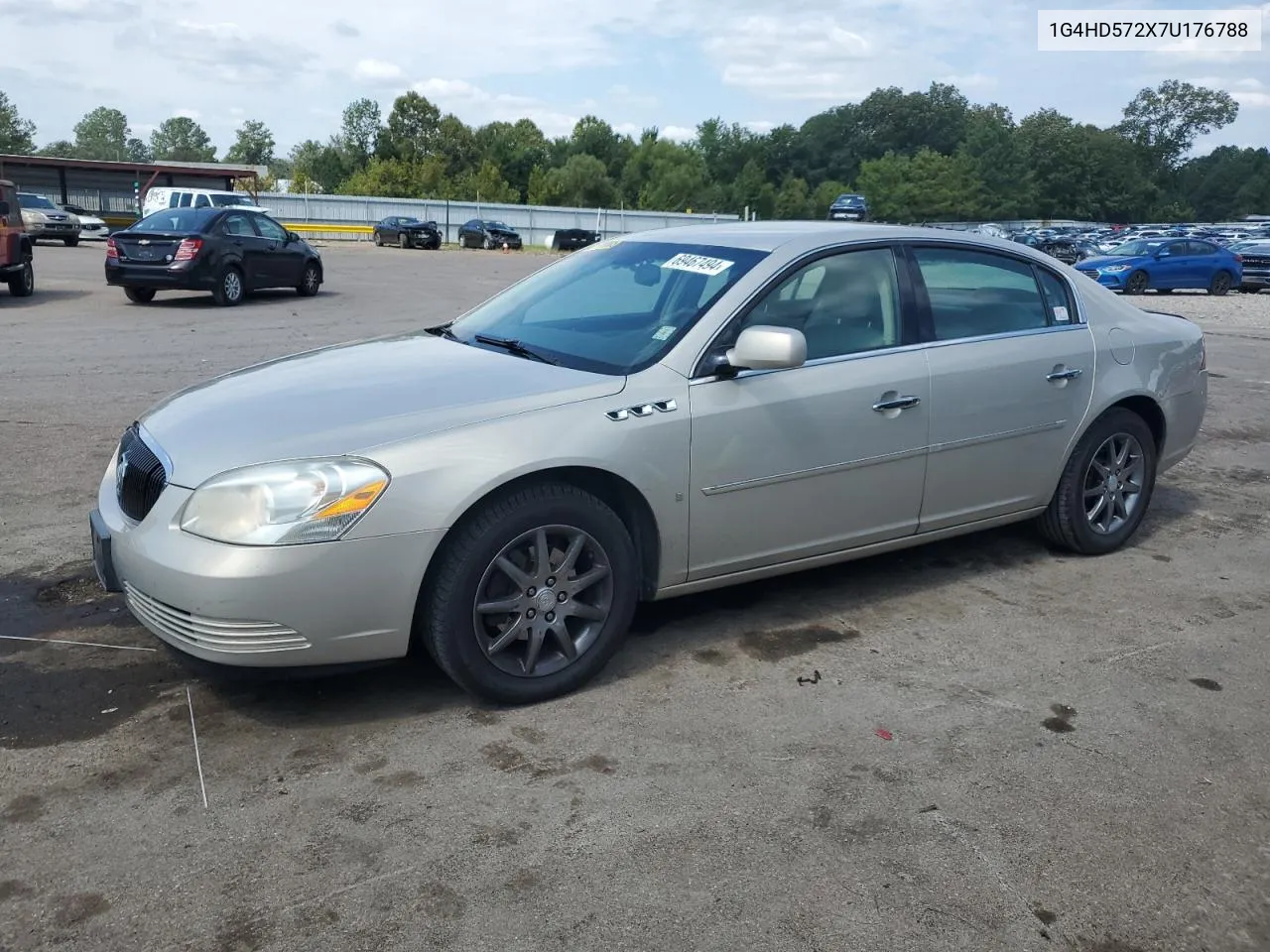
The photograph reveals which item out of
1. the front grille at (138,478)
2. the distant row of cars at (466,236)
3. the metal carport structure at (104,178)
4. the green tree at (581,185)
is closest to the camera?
the front grille at (138,478)

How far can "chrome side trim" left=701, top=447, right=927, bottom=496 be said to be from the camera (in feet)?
13.9

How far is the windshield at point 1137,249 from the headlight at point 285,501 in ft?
90.0

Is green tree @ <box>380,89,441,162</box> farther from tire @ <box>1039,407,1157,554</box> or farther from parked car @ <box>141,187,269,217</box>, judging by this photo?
tire @ <box>1039,407,1157,554</box>

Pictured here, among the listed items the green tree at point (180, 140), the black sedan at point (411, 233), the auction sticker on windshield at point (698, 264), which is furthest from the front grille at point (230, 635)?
the green tree at point (180, 140)

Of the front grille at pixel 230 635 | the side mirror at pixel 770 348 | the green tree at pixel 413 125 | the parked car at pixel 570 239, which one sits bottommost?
the parked car at pixel 570 239

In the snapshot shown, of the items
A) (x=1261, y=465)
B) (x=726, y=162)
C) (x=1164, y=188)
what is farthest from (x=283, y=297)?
(x=1164, y=188)

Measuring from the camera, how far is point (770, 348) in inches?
160

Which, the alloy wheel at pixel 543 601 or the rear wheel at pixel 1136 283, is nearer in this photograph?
the alloy wheel at pixel 543 601

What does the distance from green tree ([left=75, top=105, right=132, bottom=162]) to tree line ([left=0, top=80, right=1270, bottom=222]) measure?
57.6m

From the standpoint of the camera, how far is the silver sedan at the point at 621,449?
3539 millimetres

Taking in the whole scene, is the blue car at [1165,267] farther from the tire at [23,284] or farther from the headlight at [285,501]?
the headlight at [285,501]

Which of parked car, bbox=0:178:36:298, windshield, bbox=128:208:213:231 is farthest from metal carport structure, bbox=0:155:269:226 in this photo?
windshield, bbox=128:208:213:231

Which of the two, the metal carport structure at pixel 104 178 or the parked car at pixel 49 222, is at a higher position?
the metal carport structure at pixel 104 178

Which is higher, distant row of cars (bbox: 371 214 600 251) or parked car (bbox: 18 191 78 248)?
parked car (bbox: 18 191 78 248)
